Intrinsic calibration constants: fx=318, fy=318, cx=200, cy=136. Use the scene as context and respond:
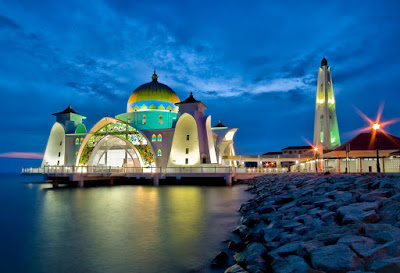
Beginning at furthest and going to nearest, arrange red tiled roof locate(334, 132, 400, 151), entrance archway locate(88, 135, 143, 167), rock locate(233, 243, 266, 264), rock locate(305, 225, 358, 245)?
entrance archway locate(88, 135, 143, 167) < red tiled roof locate(334, 132, 400, 151) < rock locate(233, 243, 266, 264) < rock locate(305, 225, 358, 245)

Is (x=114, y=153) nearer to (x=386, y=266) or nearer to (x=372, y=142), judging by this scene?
(x=372, y=142)

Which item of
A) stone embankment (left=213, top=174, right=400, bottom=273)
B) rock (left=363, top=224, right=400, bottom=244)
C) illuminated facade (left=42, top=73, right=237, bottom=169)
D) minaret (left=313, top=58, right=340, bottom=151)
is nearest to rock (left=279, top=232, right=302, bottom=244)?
stone embankment (left=213, top=174, right=400, bottom=273)

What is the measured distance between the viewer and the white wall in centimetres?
4203

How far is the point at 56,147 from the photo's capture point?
4266 centimetres

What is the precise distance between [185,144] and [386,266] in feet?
106

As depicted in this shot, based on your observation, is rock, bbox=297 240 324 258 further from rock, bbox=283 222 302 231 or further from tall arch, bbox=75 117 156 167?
tall arch, bbox=75 117 156 167

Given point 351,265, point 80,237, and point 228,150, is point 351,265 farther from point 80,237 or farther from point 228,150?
point 228,150

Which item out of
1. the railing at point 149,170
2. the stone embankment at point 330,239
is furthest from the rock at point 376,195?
the railing at point 149,170

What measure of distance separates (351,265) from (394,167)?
Result: 22.8 m

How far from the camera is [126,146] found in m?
38.9

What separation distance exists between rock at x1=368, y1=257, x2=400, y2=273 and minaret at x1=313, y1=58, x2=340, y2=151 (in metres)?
42.9

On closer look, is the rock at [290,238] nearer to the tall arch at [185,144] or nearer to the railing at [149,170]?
the railing at [149,170]

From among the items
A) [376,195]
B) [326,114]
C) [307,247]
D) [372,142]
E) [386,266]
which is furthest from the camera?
[326,114]

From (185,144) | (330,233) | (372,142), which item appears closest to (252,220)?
(330,233)
